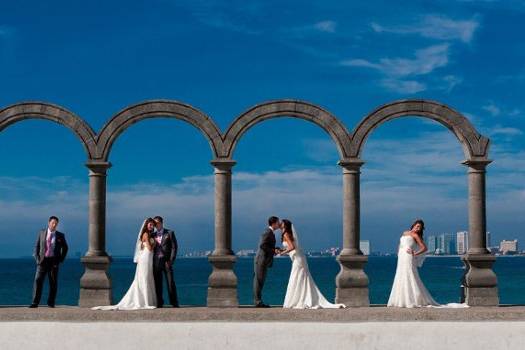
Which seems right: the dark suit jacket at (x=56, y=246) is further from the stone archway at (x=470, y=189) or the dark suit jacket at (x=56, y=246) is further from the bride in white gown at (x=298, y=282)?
the stone archway at (x=470, y=189)

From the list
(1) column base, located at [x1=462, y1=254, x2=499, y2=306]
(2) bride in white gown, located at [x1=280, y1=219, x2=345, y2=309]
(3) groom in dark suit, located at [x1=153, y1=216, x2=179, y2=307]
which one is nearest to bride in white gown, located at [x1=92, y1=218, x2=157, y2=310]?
(3) groom in dark suit, located at [x1=153, y1=216, x2=179, y2=307]

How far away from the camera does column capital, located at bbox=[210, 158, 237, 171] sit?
1925cm

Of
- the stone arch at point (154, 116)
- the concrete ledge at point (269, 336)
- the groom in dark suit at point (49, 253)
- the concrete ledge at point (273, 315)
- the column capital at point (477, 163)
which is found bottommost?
the concrete ledge at point (269, 336)

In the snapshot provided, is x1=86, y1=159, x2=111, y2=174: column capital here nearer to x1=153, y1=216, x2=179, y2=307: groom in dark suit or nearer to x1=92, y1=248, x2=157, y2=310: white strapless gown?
x1=153, y1=216, x2=179, y2=307: groom in dark suit

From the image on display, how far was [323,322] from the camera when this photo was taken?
1631 centimetres

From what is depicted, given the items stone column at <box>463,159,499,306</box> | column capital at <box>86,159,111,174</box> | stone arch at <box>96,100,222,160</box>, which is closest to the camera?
stone arch at <box>96,100,222,160</box>

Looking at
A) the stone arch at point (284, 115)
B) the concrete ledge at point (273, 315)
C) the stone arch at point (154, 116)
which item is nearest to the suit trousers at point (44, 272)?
the concrete ledge at point (273, 315)

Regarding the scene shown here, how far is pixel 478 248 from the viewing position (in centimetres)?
1975

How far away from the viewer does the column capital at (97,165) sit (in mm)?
19359

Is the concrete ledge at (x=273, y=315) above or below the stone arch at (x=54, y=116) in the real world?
below

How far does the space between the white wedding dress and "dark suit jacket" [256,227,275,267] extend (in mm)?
371

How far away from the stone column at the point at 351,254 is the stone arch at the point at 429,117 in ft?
2.03

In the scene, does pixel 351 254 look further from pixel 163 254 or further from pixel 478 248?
pixel 163 254

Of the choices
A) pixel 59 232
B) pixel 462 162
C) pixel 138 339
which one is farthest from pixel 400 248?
pixel 59 232
